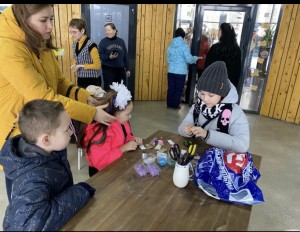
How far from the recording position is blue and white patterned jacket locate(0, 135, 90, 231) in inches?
35.6

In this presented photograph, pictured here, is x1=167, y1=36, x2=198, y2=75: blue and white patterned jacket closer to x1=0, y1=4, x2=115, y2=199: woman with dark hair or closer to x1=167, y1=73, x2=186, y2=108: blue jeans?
x1=167, y1=73, x2=186, y2=108: blue jeans

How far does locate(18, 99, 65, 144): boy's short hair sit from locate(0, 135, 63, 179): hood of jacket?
0.06m

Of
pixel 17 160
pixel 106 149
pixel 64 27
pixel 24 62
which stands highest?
pixel 64 27

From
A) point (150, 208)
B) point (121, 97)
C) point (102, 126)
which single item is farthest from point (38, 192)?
point (121, 97)

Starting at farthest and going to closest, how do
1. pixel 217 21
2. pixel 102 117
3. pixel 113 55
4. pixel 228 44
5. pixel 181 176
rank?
pixel 217 21
pixel 113 55
pixel 228 44
pixel 102 117
pixel 181 176

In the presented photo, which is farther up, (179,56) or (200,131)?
(179,56)

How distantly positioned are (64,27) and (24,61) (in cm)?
338

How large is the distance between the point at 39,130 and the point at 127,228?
527mm

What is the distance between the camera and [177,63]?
4645 mm

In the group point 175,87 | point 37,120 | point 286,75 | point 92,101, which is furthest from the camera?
point 175,87

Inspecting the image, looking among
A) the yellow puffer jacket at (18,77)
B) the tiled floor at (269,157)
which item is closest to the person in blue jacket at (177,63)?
the tiled floor at (269,157)

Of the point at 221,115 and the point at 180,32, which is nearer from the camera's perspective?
the point at 221,115

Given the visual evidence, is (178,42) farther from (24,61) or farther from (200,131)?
(24,61)

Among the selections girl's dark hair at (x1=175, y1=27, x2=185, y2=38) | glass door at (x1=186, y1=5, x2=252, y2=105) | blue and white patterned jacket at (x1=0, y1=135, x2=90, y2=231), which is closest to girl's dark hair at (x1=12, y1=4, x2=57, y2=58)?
blue and white patterned jacket at (x1=0, y1=135, x2=90, y2=231)
